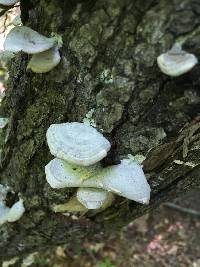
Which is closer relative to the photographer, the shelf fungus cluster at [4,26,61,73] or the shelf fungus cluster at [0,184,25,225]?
the shelf fungus cluster at [4,26,61,73]

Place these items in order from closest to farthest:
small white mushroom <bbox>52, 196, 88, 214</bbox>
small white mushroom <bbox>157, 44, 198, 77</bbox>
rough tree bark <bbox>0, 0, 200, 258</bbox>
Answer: small white mushroom <bbox>157, 44, 198, 77</bbox>, rough tree bark <bbox>0, 0, 200, 258</bbox>, small white mushroom <bbox>52, 196, 88, 214</bbox>

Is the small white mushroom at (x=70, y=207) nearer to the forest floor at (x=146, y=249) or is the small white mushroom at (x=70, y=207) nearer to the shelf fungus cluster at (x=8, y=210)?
the shelf fungus cluster at (x=8, y=210)

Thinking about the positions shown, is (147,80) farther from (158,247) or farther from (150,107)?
(158,247)

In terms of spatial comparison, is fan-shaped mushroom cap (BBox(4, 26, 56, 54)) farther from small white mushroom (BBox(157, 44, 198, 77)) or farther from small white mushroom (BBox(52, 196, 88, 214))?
small white mushroom (BBox(52, 196, 88, 214))

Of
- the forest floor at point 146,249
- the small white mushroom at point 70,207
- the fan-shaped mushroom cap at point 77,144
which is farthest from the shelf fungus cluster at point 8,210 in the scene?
the forest floor at point 146,249

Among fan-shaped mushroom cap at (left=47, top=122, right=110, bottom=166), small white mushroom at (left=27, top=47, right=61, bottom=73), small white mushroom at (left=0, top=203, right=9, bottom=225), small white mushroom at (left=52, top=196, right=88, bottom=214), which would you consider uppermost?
small white mushroom at (left=27, top=47, right=61, bottom=73)

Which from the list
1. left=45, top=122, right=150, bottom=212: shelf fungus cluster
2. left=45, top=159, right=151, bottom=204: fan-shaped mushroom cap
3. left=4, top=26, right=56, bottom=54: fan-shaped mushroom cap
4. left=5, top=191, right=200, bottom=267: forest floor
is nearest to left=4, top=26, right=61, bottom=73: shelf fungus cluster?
left=4, top=26, right=56, bottom=54: fan-shaped mushroom cap
